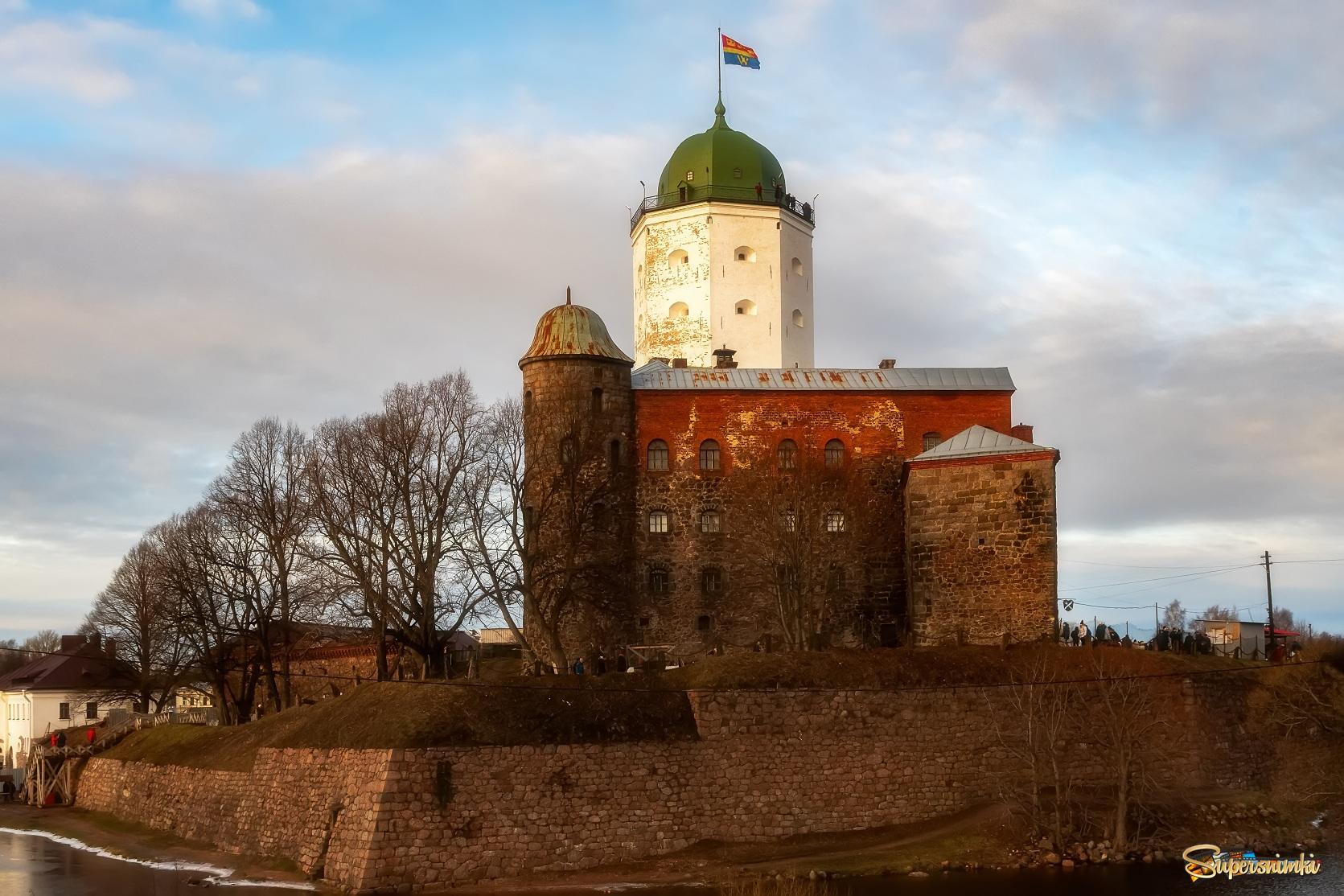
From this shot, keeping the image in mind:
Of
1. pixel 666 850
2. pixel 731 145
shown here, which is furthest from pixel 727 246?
pixel 666 850

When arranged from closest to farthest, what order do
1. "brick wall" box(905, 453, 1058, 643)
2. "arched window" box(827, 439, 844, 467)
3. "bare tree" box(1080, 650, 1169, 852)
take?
"bare tree" box(1080, 650, 1169, 852) → "brick wall" box(905, 453, 1058, 643) → "arched window" box(827, 439, 844, 467)

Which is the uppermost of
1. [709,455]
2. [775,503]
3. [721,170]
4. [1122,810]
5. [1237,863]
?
[721,170]

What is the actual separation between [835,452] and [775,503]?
13.7 feet

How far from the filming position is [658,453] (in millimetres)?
47906

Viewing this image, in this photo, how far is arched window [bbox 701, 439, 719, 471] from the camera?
4800 centimetres

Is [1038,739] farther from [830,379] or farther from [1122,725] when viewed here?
[830,379]

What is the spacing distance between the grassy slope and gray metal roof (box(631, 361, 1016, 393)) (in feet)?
39.4

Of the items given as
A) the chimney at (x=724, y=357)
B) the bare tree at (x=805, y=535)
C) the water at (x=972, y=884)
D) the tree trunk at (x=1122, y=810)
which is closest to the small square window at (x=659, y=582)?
the bare tree at (x=805, y=535)

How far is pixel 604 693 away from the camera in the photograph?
35938 mm

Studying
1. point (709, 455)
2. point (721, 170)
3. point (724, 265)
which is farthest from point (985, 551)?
point (721, 170)

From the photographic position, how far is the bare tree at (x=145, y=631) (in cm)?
5847

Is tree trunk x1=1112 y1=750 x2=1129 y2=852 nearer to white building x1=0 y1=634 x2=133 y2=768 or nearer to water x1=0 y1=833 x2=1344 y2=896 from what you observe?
water x1=0 y1=833 x2=1344 y2=896

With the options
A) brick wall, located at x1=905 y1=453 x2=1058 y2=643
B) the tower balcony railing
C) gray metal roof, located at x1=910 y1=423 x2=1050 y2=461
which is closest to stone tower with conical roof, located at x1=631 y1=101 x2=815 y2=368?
the tower balcony railing

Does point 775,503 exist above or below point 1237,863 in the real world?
above
